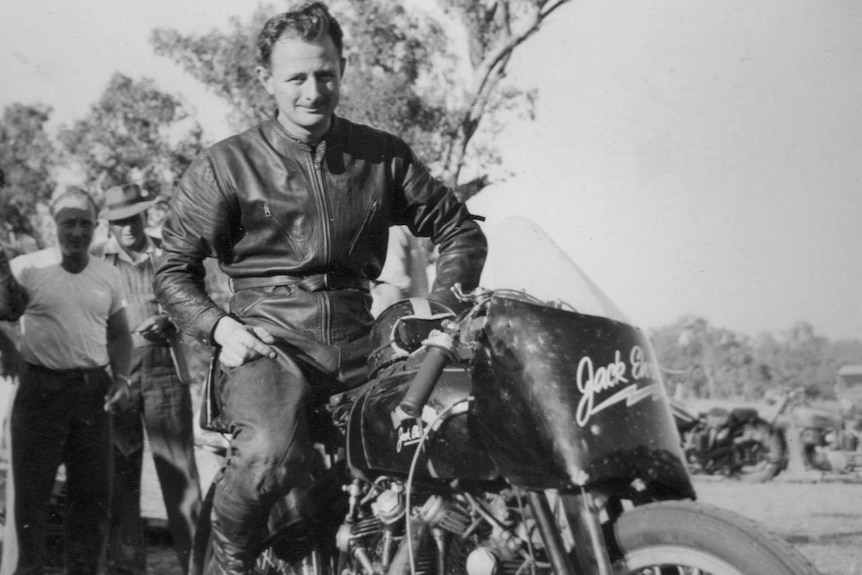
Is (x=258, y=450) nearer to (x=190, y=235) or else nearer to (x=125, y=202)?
(x=190, y=235)

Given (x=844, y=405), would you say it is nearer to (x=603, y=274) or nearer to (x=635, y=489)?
(x=603, y=274)

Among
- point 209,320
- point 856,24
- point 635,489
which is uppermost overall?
point 856,24

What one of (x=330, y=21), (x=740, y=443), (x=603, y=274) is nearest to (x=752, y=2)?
(x=603, y=274)

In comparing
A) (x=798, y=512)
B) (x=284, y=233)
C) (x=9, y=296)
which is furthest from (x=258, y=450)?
(x=798, y=512)

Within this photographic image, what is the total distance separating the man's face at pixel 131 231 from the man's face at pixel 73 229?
45 cm

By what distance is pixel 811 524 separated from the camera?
7426mm

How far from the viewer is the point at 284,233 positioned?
10.2 ft

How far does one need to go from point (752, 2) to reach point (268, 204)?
6.13m

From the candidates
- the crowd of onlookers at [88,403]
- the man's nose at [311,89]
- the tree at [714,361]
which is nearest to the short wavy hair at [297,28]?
the man's nose at [311,89]

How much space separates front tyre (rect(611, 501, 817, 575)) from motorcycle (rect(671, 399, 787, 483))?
28.4 feet

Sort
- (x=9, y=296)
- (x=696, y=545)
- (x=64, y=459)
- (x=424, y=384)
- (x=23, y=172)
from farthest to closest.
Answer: (x=23, y=172)
(x=64, y=459)
(x=9, y=296)
(x=424, y=384)
(x=696, y=545)

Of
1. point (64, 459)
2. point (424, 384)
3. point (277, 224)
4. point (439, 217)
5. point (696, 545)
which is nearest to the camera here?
point (696, 545)

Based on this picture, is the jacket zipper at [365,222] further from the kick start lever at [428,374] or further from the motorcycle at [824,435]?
the motorcycle at [824,435]

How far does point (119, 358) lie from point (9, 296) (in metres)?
0.78
